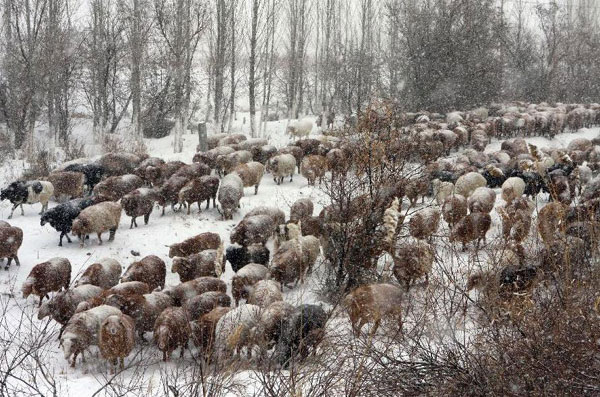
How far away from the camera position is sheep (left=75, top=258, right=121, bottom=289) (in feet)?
30.8

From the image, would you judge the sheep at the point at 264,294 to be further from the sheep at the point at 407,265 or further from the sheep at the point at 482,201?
the sheep at the point at 482,201

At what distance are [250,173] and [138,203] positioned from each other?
337 cm

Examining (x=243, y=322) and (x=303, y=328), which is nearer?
(x=243, y=322)

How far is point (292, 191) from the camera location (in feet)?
50.0

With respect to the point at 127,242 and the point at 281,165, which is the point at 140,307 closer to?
the point at 127,242

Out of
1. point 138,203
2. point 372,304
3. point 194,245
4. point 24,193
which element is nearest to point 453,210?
point 372,304

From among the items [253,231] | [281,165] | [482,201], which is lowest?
[253,231]

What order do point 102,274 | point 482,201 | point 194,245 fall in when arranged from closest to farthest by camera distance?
point 102,274
point 194,245
point 482,201

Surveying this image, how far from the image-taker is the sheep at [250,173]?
1463 centimetres

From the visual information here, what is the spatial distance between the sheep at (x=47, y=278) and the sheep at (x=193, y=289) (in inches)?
77.6

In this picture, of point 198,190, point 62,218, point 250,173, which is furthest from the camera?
point 250,173

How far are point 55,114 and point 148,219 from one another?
41.9ft

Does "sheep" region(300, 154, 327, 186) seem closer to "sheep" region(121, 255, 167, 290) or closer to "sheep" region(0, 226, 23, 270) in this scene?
"sheep" region(121, 255, 167, 290)

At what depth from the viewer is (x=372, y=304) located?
7.66 meters
